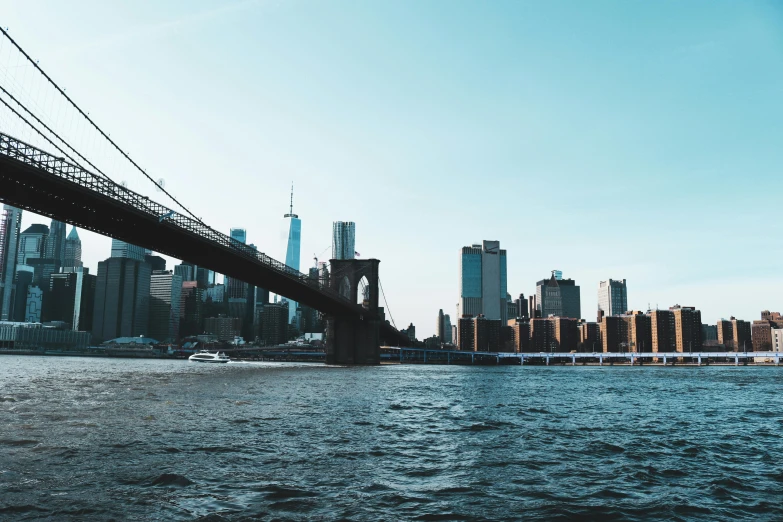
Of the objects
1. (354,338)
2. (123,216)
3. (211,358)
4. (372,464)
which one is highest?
(123,216)

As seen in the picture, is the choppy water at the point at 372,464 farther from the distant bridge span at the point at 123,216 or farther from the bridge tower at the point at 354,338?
the bridge tower at the point at 354,338

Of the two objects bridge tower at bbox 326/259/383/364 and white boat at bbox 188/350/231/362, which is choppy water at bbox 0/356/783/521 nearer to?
bridge tower at bbox 326/259/383/364

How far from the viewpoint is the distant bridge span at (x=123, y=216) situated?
41.3 m

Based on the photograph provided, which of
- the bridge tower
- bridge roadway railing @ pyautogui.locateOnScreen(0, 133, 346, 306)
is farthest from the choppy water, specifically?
the bridge tower

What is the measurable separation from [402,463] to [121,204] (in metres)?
42.4

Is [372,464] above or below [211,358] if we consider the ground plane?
above

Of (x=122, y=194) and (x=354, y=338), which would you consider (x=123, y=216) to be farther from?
(x=354, y=338)

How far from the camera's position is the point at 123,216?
54188 millimetres

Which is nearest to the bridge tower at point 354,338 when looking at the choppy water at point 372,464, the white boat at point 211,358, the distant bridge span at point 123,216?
the distant bridge span at point 123,216

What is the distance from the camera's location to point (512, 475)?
50.5ft

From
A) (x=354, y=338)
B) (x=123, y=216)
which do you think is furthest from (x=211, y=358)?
(x=123, y=216)

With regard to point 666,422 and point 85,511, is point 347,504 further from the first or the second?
point 666,422

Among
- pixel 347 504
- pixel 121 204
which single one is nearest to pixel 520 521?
pixel 347 504

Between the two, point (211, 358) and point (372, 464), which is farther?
point (211, 358)
